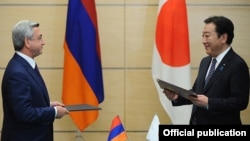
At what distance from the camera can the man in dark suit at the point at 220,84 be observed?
3.42 metres

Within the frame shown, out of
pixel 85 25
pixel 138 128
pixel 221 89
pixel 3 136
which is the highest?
pixel 85 25

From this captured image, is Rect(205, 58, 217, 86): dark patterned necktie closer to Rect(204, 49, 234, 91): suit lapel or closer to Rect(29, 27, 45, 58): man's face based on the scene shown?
Rect(204, 49, 234, 91): suit lapel

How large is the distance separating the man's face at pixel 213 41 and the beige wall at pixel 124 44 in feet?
4.00

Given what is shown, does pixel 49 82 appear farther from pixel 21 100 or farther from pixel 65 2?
pixel 21 100

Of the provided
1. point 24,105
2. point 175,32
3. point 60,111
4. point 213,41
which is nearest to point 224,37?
point 213,41

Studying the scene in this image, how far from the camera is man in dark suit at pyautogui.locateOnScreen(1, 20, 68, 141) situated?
10.2 ft

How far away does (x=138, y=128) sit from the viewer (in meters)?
4.94

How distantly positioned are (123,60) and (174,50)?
0.66 meters

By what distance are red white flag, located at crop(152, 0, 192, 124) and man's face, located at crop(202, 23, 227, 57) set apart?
84cm

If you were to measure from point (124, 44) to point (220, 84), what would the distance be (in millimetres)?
1624

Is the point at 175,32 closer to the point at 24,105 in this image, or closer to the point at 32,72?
the point at 32,72

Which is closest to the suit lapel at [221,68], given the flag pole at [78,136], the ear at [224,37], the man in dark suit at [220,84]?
the man in dark suit at [220,84]

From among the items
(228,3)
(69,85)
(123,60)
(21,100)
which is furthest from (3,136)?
(228,3)

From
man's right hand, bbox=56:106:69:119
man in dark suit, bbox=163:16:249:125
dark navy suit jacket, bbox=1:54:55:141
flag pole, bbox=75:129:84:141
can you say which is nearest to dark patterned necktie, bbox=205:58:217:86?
man in dark suit, bbox=163:16:249:125
